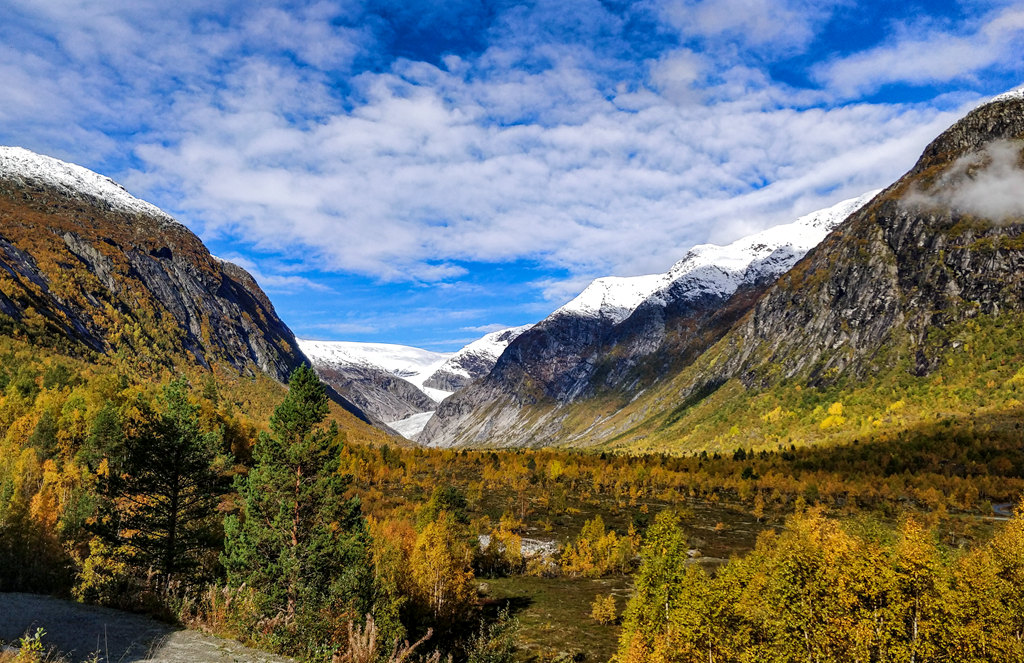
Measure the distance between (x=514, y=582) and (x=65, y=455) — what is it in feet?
244

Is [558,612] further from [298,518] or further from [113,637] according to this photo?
[113,637]

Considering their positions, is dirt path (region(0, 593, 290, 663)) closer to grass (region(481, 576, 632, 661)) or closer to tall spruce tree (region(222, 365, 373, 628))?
tall spruce tree (region(222, 365, 373, 628))

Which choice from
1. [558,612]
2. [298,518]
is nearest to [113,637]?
[298,518]

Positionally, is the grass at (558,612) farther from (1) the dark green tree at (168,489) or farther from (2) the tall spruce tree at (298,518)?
(1) the dark green tree at (168,489)

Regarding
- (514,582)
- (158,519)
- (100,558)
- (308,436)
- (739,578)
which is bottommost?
(514,582)

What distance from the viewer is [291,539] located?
1420 inches

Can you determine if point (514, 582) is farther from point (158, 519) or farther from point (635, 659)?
point (158, 519)

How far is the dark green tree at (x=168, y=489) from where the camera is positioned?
1266 inches

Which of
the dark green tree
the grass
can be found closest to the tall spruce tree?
the dark green tree

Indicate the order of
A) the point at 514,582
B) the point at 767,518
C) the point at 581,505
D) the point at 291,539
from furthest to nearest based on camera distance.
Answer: the point at 581,505 < the point at 767,518 < the point at 514,582 < the point at 291,539

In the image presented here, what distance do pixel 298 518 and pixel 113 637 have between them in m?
19.4

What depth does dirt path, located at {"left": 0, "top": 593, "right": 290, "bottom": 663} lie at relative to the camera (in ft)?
51.7

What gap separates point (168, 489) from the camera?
3403cm

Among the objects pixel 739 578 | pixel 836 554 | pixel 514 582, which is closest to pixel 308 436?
pixel 739 578
